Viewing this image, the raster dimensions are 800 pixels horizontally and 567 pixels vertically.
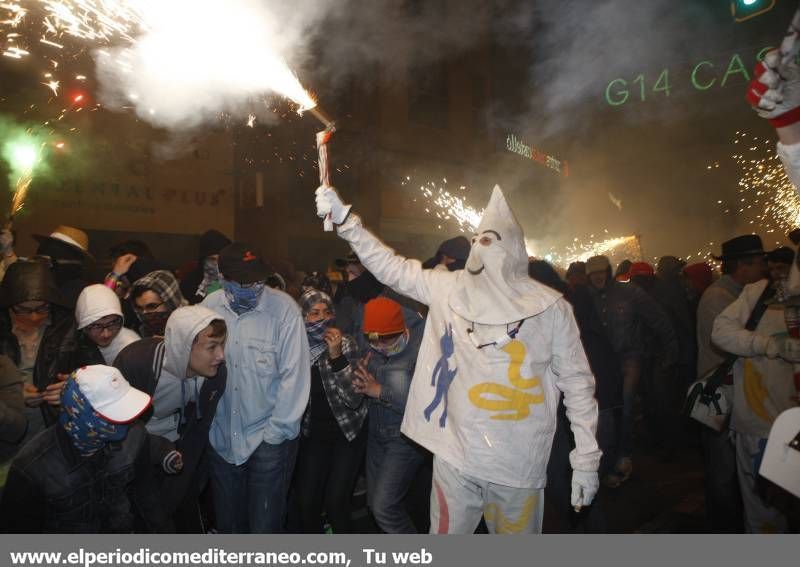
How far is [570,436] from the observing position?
418 centimetres

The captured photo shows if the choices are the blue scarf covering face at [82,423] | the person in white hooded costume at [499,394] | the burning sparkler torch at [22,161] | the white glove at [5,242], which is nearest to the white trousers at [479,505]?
the person in white hooded costume at [499,394]

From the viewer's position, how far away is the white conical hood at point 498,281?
3189 mm

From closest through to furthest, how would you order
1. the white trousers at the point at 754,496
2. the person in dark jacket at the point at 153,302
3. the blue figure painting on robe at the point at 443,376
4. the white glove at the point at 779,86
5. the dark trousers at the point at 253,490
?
the white glove at the point at 779,86 → the blue figure painting on robe at the point at 443,376 → the dark trousers at the point at 253,490 → the white trousers at the point at 754,496 → the person in dark jacket at the point at 153,302

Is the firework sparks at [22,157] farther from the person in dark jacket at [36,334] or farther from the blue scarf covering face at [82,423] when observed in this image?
the blue scarf covering face at [82,423]

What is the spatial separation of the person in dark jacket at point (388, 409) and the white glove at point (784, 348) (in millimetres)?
2383

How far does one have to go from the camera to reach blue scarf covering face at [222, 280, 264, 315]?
150 inches

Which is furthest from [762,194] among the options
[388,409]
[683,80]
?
[388,409]

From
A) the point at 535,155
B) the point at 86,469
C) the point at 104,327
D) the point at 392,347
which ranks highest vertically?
the point at 535,155

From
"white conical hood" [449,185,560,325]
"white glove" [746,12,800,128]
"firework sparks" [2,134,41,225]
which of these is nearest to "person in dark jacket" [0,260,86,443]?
"firework sparks" [2,134,41,225]

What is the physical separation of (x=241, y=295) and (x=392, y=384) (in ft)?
4.00

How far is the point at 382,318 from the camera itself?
4.07 meters

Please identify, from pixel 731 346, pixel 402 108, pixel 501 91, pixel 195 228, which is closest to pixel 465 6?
pixel 402 108

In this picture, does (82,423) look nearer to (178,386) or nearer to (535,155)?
(178,386)

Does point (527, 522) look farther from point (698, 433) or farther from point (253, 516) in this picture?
point (698, 433)
